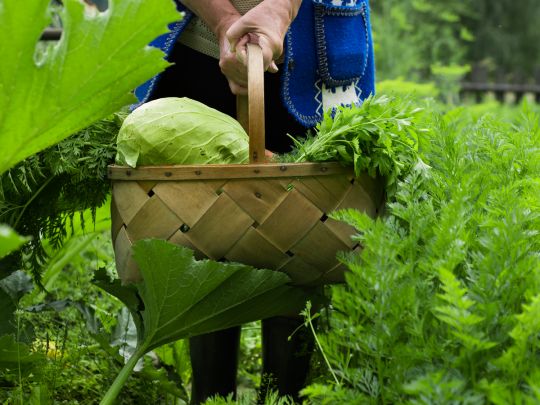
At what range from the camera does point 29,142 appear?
1539 mm

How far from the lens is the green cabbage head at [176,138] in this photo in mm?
1744

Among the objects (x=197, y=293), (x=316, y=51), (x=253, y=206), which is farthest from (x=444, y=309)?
(x=316, y=51)

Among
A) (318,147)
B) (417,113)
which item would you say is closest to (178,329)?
(318,147)

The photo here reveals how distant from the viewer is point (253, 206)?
1673 millimetres

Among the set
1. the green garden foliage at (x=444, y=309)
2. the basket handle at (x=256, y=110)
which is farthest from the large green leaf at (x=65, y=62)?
the green garden foliage at (x=444, y=309)

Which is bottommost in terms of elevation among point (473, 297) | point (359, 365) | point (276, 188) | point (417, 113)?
point (359, 365)

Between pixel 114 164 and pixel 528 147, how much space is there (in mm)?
1004

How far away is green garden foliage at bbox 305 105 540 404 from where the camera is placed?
46.4 inches

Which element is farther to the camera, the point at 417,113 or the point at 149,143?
the point at 417,113

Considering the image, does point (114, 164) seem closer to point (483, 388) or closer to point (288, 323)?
point (288, 323)

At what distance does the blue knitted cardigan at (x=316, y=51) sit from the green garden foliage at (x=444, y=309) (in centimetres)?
55

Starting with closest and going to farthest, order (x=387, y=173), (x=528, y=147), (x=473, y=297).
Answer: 1. (x=473, y=297)
2. (x=387, y=173)
3. (x=528, y=147)

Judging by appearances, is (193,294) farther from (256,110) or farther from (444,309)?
(444,309)

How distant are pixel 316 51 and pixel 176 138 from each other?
571 millimetres
